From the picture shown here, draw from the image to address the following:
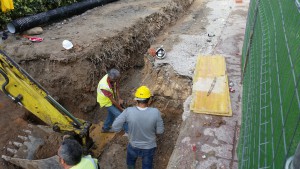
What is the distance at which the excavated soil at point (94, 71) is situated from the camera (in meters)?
6.30

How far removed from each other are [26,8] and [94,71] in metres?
3.43

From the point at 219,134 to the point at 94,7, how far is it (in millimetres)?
8105

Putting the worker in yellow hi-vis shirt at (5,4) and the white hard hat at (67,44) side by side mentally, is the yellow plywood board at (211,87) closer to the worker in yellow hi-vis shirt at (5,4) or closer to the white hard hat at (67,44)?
the white hard hat at (67,44)

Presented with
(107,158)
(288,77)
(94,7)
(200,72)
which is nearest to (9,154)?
(107,158)

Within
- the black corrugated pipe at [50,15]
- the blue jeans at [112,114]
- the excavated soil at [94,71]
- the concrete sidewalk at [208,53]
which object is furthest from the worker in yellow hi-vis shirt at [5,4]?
the concrete sidewalk at [208,53]

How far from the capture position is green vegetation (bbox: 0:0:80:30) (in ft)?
28.3

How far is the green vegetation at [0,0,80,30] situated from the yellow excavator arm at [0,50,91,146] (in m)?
4.43

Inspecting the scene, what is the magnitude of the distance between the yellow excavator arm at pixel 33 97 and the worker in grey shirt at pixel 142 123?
51.2 inches

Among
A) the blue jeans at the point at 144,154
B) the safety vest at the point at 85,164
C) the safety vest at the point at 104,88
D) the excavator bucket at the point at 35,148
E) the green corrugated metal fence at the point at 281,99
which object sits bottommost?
the excavator bucket at the point at 35,148

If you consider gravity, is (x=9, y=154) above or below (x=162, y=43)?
below

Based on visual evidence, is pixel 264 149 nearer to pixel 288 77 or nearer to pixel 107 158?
pixel 288 77

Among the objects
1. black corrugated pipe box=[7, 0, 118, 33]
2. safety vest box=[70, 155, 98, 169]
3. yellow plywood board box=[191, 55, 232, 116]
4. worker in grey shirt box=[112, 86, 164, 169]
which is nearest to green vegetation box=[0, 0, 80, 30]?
black corrugated pipe box=[7, 0, 118, 33]

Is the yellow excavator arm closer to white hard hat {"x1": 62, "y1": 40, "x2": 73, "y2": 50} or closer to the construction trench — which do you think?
the construction trench

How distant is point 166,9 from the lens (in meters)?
11.2
